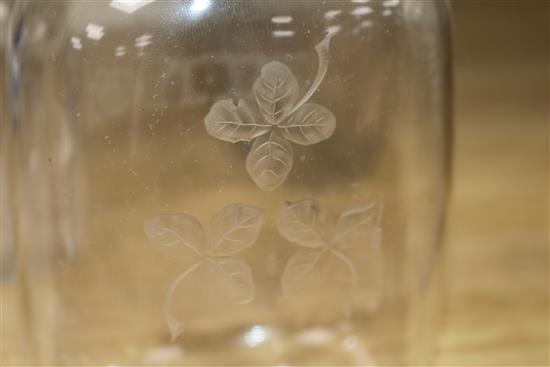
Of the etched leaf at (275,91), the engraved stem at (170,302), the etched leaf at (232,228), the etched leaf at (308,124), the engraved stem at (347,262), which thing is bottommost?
the engraved stem at (170,302)

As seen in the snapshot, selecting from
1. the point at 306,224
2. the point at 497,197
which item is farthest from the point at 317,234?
the point at 497,197

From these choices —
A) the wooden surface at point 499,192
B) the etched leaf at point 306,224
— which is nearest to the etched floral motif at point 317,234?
the etched leaf at point 306,224

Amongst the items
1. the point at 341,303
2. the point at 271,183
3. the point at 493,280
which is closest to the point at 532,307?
the point at 493,280

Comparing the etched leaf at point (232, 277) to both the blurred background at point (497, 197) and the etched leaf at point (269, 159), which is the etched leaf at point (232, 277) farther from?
the blurred background at point (497, 197)

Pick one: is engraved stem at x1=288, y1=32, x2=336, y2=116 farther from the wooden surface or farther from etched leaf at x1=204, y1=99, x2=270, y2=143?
the wooden surface

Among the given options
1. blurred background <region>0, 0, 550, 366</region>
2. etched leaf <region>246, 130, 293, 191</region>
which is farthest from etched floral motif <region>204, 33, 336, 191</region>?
blurred background <region>0, 0, 550, 366</region>

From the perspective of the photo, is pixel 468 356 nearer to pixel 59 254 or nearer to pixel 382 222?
pixel 382 222

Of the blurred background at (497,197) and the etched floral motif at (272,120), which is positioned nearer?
the etched floral motif at (272,120)
